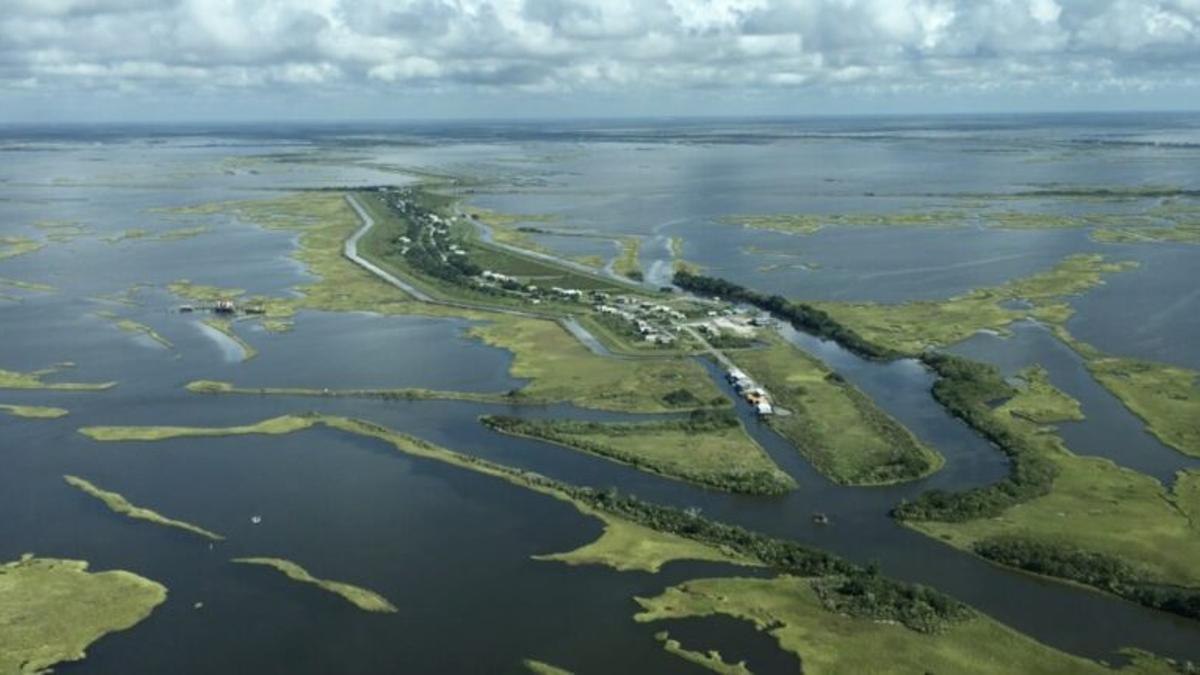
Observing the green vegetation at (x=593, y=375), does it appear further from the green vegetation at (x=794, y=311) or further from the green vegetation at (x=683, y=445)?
the green vegetation at (x=794, y=311)

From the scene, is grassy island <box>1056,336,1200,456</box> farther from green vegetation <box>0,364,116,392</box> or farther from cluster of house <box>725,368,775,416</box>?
green vegetation <box>0,364,116,392</box>

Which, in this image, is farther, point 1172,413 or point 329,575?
point 1172,413

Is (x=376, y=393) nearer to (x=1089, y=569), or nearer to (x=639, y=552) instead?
(x=639, y=552)

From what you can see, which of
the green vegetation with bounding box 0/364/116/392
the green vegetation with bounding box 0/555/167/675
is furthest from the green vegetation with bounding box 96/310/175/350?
the green vegetation with bounding box 0/555/167/675

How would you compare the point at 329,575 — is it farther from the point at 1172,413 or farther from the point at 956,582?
the point at 1172,413

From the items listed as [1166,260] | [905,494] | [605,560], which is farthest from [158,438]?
[1166,260]

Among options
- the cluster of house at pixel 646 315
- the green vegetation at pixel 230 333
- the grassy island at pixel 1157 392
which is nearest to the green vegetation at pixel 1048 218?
the cluster of house at pixel 646 315

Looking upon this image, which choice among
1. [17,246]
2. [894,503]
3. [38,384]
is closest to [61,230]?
[17,246]
